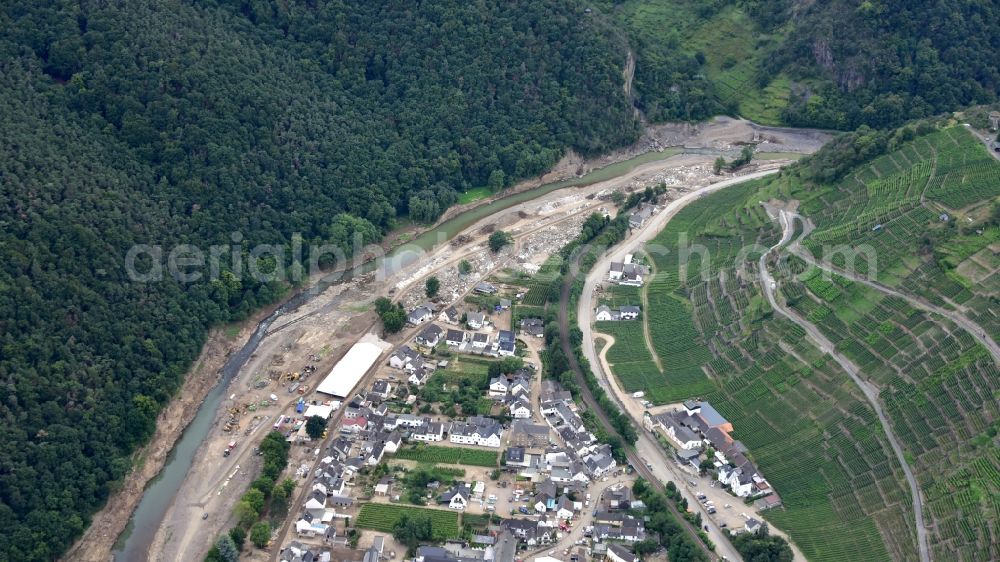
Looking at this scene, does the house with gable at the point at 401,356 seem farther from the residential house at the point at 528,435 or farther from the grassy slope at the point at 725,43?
the grassy slope at the point at 725,43

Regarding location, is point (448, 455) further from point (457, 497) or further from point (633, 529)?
point (633, 529)

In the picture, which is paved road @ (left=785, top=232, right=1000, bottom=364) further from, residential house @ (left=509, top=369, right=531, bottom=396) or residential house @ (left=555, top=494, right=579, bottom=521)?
residential house @ (left=555, top=494, right=579, bottom=521)

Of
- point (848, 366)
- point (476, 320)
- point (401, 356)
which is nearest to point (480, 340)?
point (476, 320)

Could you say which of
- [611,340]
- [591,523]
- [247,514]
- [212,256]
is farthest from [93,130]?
[591,523]

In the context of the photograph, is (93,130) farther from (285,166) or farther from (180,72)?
(285,166)

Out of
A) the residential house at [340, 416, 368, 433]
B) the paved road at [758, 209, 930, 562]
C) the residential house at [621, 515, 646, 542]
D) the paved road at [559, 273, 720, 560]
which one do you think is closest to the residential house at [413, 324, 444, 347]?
the paved road at [559, 273, 720, 560]
